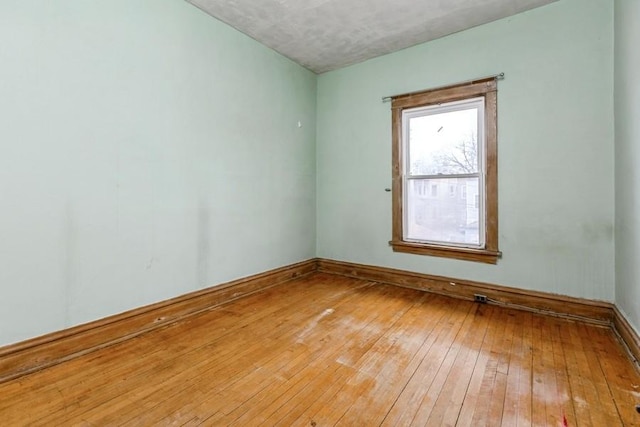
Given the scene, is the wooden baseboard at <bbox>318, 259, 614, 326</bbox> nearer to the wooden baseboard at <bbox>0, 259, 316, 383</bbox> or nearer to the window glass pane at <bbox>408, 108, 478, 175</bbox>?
the window glass pane at <bbox>408, 108, 478, 175</bbox>

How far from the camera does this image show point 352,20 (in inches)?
118

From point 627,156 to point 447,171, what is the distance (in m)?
1.43

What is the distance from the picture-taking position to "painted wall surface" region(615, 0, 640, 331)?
198 centimetres

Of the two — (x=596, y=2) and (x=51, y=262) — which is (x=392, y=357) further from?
(x=596, y=2)

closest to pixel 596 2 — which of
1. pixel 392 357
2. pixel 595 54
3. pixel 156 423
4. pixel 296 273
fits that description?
pixel 595 54

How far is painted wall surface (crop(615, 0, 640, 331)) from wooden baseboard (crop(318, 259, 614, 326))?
22cm

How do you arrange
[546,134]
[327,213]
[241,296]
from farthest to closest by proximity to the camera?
1. [327,213]
2. [241,296]
3. [546,134]

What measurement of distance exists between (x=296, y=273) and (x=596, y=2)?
3.97 metres

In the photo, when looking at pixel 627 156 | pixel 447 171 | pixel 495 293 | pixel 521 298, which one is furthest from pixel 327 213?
pixel 627 156

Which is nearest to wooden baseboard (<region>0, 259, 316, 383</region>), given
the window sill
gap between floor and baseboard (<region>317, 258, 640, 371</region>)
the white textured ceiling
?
gap between floor and baseboard (<region>317, 258, 640, 371</region>)

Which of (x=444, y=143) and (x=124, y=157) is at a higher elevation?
(x=444, y=143)

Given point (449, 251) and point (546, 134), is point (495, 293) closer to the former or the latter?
point (449, 251)

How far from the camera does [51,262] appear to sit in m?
1.97

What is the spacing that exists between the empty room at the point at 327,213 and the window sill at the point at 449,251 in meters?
0.03
